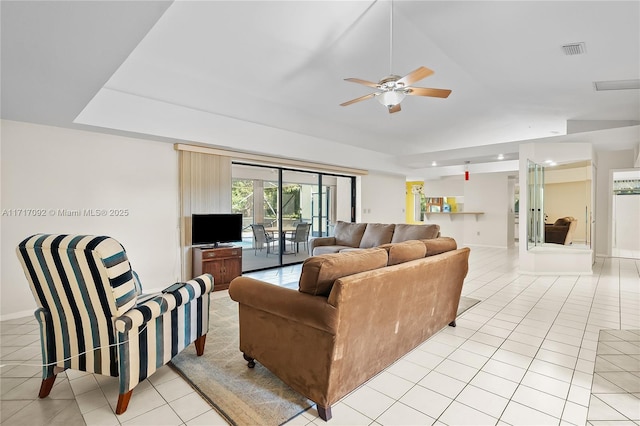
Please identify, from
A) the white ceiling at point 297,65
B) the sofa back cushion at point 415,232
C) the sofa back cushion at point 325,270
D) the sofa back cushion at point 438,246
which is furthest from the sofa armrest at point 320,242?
the sofa back cushion at point 325,270

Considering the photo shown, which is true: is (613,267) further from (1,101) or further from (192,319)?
(1,101)

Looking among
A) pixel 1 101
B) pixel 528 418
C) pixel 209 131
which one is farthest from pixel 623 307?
pixel 1 101

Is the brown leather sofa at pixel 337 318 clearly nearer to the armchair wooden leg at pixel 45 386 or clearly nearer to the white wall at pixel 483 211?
the armchair wooden leg at pixel 45 386

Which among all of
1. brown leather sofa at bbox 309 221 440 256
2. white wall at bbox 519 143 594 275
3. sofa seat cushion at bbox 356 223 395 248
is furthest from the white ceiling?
sofa seat cushion at bbox 356 223 395 248

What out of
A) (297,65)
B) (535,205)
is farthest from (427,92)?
(535,205)

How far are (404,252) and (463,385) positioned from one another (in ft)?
3.37

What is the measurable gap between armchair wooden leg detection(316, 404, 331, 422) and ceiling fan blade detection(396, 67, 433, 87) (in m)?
2.62

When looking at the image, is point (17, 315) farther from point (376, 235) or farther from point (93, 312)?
point (376, 235)

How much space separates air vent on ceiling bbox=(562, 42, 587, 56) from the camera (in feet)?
10.4

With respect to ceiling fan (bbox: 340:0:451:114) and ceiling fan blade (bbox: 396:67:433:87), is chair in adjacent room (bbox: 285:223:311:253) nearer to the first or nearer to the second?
ceiling fan (bbox: 340:0:451:114)

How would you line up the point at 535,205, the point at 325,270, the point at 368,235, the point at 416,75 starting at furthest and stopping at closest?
1. the point at 535,205
2. the point at 368,235
3. the point at 416,75
4. the point at 325,270

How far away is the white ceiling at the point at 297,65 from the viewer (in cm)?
218

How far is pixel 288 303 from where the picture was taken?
1.98m

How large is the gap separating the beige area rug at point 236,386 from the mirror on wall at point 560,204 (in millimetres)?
5846
